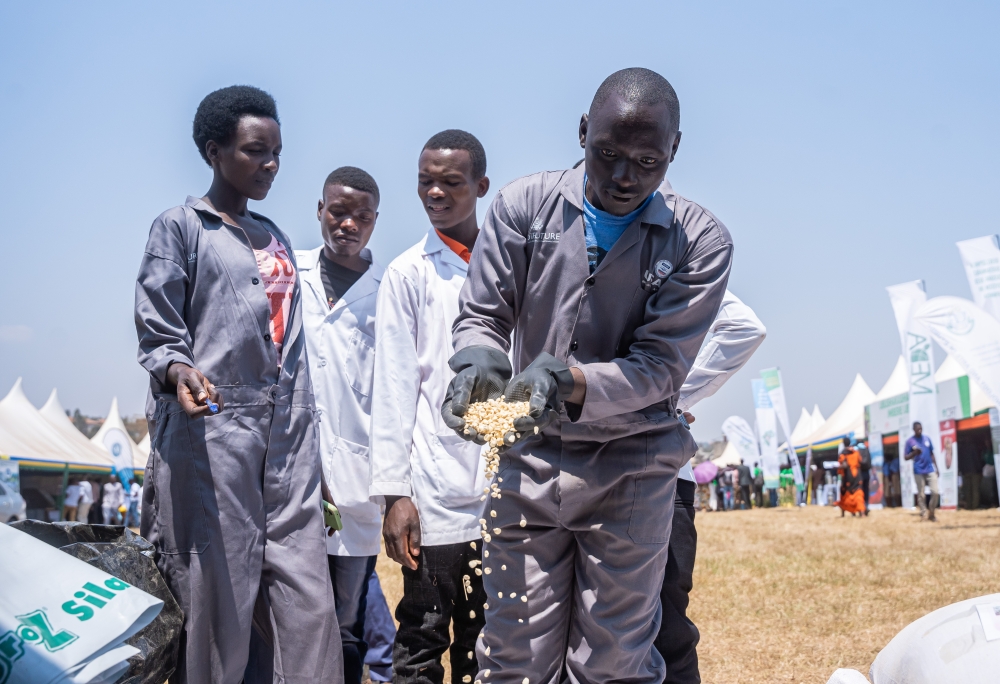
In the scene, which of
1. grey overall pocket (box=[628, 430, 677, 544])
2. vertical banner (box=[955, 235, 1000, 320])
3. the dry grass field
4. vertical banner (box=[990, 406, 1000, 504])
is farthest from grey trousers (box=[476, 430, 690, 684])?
vertical banner (box=[990, 406, 1000, 504])

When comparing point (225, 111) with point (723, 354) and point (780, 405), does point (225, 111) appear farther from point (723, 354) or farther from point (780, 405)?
point (780, 405)

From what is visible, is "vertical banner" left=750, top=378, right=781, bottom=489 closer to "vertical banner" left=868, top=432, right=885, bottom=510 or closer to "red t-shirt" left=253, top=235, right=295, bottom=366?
"vertical banner" left=868, top=432, right=885, bottom=510

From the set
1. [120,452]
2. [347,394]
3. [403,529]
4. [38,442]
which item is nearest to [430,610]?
[403,529]

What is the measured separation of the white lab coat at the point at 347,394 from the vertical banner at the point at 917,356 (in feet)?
48.3

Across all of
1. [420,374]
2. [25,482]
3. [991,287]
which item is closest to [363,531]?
[420,374]

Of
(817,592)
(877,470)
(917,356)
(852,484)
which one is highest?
(917,356)

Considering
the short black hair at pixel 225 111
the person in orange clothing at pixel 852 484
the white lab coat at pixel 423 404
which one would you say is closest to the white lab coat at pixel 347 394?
the white lab coat at pixel 423 404

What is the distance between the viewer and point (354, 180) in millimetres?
4078

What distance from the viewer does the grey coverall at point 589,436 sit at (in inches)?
86.4

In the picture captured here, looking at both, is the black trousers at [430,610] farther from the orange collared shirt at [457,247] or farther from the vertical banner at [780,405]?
the vertical banner at [780,405]

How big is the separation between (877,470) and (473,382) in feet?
76.1

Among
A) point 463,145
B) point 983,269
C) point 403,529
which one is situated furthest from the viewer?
point 983,269

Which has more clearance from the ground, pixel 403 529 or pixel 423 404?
pixel 423 404

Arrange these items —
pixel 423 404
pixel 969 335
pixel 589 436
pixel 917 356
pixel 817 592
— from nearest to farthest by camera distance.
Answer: pixel 589 436 < pixel 423 404 < pixel 817 592 < pixel 969 335 < pixel 917 356
